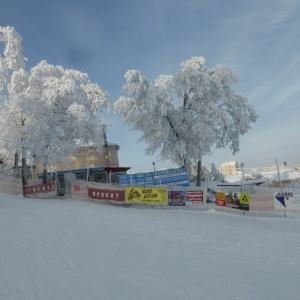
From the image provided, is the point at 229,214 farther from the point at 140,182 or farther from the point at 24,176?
the point at 24,176

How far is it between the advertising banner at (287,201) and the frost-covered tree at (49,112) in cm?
1711

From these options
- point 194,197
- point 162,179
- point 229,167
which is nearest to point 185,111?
point 162,179

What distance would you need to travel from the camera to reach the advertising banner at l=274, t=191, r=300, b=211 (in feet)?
60.0

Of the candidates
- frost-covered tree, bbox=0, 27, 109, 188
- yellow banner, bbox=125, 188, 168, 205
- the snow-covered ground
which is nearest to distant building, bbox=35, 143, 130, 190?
frost-covered tree, bbox=0, 27, 109, 188

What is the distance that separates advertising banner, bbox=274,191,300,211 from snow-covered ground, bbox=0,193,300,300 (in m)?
0.86

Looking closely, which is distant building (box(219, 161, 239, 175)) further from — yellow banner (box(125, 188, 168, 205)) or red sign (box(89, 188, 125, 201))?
yellow banner (box(125, 188, 168, 205))

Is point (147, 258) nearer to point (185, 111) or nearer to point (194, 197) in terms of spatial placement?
point (194, 197)

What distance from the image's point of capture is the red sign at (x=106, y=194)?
24.2 m

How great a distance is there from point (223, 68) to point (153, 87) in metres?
7.40

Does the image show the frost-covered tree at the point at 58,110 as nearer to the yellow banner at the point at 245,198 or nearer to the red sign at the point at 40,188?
the red sign at the point at 40,188

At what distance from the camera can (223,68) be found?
99.8ft

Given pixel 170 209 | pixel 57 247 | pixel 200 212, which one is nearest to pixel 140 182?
pixel 170 209

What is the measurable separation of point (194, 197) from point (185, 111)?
36.4ft

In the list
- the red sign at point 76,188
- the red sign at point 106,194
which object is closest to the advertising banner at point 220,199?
the red sign at point 106,194
